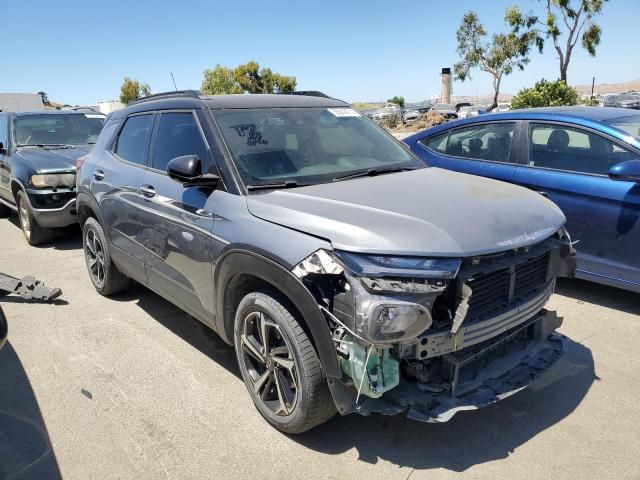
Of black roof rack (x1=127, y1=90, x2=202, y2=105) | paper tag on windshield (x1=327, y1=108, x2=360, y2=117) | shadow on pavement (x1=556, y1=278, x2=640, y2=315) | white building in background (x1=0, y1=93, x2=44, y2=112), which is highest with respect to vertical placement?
white building in background (x1=0, y1=93, x2=44, y2=112)

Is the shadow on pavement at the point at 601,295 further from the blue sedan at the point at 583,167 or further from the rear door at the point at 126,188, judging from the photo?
the rear door at the point at 126,188

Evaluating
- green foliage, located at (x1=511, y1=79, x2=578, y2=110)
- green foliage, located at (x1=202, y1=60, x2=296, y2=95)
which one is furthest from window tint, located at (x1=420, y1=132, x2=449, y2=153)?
green foliage, located at (x1=202, y1=60, x2=296, y2=95)

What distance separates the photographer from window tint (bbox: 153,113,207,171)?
3.37 metres

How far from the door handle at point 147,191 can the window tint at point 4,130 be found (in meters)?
5.60

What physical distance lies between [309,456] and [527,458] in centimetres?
115

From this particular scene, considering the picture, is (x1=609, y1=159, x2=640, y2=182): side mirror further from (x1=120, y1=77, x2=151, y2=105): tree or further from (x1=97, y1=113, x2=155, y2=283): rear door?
(x1=120, y1=77, x2=151, y2=105): tree

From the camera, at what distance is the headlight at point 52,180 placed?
6.77 meters

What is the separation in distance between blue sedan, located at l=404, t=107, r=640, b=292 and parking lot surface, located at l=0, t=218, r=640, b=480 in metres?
0.53

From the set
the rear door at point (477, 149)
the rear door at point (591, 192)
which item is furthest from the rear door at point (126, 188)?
the rear door at point (591, 192)

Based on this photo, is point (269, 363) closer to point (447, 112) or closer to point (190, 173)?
point (190, 173)

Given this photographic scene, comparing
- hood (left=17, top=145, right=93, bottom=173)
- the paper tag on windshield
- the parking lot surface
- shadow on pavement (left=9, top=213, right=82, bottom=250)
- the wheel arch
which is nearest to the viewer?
the wheel arch

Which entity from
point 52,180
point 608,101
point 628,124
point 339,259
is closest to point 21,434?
point 339,259

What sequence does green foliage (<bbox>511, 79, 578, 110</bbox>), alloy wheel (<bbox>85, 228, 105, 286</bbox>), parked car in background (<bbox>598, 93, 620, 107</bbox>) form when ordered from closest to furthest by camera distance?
alloy wheel (<bbox>85, 228, 105, 286</bbox>) → green foliage (<bbox>511, 79, 578, 110</bbox>) → parked car in background (<bbox>598, 93, 620, 107</bbox>)

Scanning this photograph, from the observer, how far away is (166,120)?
3840 millimetres
